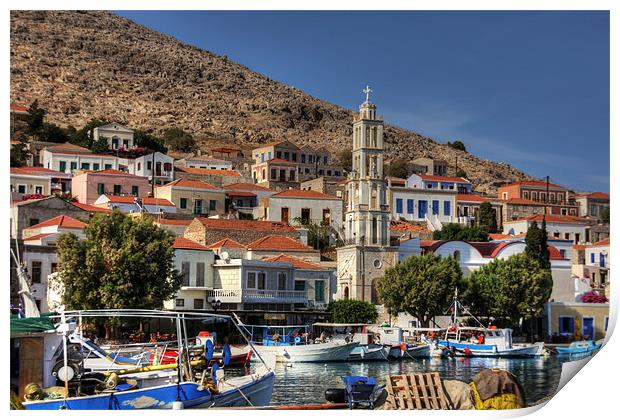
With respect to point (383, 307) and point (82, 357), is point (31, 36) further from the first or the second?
point (82, 357)

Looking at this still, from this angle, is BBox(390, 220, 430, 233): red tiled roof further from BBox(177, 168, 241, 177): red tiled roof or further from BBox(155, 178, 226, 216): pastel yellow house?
BBox(177, 168, 241, 177): red tiled roof

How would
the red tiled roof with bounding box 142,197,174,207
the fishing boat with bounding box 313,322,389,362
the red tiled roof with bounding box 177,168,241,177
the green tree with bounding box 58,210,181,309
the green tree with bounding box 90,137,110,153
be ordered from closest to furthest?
the green tree with bounding box 58,210,181,309 → the fishing boat with bounding box 313,322,389,362 → the red tiled roof with bounding box 142,197,174,207 → the red tiled roof with bounding box 177,168,241,177 → the green tree with bounding box 90,137,110,153

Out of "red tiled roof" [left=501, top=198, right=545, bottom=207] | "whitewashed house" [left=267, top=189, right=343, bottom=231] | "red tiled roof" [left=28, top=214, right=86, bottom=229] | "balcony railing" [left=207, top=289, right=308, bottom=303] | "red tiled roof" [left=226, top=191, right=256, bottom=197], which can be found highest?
"red tiled roof" [left=501, top=198, right=545, bottom=207]

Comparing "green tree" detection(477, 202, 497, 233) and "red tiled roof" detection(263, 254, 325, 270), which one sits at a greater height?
"green tree" detection(477, 202, 497, 233)

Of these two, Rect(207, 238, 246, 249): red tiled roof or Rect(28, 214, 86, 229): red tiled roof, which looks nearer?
Rect(28, 214, 86, 229): red tiled roof

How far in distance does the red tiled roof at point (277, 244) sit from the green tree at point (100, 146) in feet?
55.8

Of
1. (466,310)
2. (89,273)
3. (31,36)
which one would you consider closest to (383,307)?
(466,310)

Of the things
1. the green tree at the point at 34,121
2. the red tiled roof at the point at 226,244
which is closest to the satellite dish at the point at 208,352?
the red tiled roof at the point at 226,244

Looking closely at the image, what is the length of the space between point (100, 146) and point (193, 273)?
68.1 ft

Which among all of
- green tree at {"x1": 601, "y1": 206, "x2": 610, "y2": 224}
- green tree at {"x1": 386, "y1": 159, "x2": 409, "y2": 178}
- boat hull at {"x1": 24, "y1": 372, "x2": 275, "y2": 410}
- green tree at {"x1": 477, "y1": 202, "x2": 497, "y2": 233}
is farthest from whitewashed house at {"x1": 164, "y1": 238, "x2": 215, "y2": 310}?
green tree at {"x1": 386, "y1": 159, "x2": 409, "y2": 178}

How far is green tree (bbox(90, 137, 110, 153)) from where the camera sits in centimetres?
4894

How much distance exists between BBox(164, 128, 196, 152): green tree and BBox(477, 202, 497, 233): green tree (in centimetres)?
2089

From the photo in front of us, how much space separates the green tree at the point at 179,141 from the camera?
61.6 m
